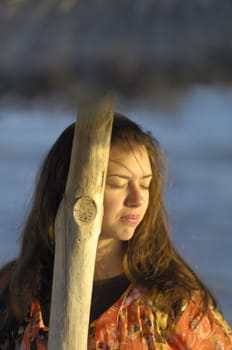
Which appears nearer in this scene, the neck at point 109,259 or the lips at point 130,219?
the lips at point 130,219

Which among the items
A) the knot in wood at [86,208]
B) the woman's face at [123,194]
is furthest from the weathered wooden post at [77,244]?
the woman's face at [123,194]

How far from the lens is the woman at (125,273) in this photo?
2170mm

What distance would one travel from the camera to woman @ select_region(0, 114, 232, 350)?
217cm

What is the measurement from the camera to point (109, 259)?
2.29 m

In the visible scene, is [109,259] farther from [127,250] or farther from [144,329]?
[144,329]

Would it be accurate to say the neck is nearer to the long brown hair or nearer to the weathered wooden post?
the long brown hair

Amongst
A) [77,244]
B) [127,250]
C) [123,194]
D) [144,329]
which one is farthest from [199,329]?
[77,244]

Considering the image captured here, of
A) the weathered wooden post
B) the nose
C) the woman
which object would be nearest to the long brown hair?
the woman

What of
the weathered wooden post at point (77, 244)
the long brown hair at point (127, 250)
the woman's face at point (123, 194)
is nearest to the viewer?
the weathered wooden post at point (77, 244)

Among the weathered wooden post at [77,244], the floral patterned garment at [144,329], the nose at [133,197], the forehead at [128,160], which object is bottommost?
the floral patterned garment at [144,329]

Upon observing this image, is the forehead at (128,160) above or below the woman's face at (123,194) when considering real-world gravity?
above

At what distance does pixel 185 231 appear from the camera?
4.56 m

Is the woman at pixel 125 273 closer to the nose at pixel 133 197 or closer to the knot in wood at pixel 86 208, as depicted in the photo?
the nose at pixel 133 197

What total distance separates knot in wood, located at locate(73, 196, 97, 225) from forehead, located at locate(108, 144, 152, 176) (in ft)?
1.15
